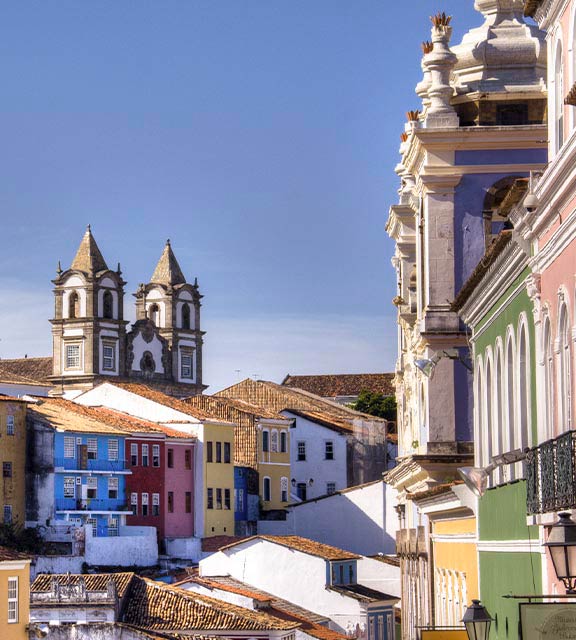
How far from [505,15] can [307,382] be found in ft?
310

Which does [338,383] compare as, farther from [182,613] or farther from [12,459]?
[182,613]

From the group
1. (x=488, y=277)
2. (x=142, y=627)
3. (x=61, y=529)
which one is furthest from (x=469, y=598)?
(x=61, y=529)

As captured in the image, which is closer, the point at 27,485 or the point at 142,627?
the point at 142,627

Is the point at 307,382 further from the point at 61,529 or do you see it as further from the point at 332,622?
the point at 332,622

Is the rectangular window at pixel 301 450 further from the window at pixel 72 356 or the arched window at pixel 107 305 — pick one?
the arched window at pixel 107 305

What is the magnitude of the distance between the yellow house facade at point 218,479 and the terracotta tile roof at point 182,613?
98.3ft

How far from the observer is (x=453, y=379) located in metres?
32.2

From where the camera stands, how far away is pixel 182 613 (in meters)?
54.2

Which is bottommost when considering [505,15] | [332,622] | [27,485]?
[332,622]

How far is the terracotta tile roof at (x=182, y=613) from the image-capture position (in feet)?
176

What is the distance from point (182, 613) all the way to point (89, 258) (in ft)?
246

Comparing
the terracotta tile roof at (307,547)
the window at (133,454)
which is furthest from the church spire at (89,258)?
the terracotta tile roof at (307,547)

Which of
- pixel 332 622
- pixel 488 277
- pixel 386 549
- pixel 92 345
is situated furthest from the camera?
pixel 92 345

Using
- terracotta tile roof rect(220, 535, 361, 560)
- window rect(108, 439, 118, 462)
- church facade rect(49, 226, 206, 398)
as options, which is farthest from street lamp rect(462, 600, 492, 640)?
church facade rect(49, 226, 206, 398)
